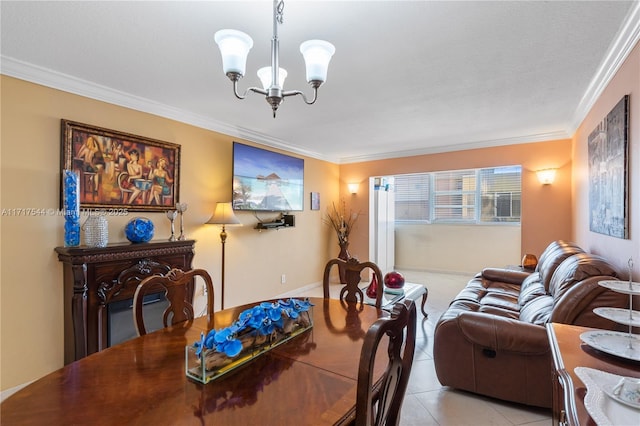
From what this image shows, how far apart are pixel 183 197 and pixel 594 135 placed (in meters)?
3.99

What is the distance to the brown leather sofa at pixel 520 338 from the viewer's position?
1.81m

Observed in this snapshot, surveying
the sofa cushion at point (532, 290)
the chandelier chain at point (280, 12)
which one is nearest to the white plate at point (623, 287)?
the sofa cushion at point (532, 290)

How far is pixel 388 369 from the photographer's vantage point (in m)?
0.90

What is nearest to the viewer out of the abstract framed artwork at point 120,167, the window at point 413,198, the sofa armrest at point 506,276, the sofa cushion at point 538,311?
the sofa cushion at point 538,311

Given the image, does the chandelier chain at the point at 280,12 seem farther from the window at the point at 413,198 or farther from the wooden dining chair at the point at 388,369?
the window at the point at 413,198

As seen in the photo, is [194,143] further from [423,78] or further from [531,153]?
[531,153]

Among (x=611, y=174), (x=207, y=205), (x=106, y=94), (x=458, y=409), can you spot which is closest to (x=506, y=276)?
(x=611, y=174)

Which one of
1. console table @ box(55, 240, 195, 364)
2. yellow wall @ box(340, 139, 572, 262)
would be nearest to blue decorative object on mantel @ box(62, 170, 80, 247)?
console table @ box(55, 240, 195, 364)

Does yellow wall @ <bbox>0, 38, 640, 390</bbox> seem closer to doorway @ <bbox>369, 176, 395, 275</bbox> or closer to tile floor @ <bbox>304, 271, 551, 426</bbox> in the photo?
doorway @ <bbox>369, 176, 395, 275</bbox>

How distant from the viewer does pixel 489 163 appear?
458 centimetres

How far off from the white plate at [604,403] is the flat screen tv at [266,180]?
3.52 meters

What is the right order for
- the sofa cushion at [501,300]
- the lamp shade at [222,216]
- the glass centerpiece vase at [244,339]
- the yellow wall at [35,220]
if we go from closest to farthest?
the glass centerpiece vase at [244,339], the yellow wall at [35,220], the sofa cushion at [501,300], the lamp shade at [222,216]

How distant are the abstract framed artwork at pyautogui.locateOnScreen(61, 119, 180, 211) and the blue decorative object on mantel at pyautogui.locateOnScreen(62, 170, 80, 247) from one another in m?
0.15

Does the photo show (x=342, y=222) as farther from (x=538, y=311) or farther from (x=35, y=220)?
(x=35, y=220)
